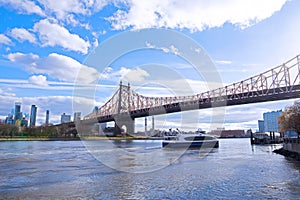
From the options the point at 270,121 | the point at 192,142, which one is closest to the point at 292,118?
the point at 192,142

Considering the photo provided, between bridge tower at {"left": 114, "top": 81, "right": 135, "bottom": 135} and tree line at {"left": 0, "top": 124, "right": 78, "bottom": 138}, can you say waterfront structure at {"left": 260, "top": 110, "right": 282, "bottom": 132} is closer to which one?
bridge tower at {"left": 114, "top": 81, "right": 135, "bottom": 135}

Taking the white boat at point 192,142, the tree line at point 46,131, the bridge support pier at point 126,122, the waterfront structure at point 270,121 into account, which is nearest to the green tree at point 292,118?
the white boat at point 192,142

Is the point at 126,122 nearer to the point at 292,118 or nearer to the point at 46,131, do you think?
the point at 46,131

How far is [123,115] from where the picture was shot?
4425 cm

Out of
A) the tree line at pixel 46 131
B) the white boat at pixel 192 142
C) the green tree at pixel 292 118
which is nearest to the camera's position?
the green tree at pixel 292 118

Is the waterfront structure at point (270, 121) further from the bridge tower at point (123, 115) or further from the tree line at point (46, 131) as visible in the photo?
the tree line at point (46, 131)

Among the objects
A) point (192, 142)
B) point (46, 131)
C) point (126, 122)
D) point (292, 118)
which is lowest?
point (192, 142)

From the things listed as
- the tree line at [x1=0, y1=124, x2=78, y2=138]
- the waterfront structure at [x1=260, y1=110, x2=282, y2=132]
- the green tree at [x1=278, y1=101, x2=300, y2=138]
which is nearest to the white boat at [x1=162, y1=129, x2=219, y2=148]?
the green tree at [x1=278, y1=101, x2=300, y2=138]

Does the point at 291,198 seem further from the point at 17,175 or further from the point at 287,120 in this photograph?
the point at 287,120

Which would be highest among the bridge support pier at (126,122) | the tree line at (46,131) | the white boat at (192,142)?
the bridge support pier at (126,122)

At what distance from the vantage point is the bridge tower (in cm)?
4384

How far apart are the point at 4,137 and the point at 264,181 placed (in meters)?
50.7

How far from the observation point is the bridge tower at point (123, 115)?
1726 inches

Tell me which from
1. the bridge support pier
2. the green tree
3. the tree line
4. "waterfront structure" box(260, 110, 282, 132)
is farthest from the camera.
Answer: "waterfront structure" box(260, 110, 282, 132)
